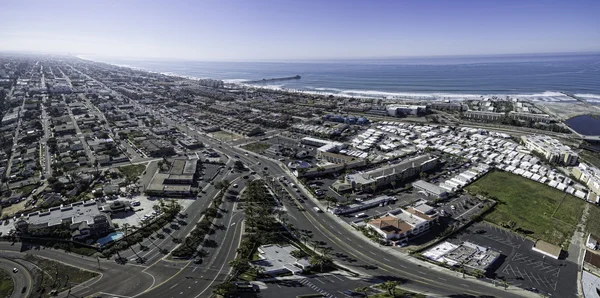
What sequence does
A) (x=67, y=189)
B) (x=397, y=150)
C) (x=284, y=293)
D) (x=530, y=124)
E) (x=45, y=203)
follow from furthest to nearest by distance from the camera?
(x=530, y=124) < (x=397, y=150) < (x=67, y=189) < (x=45, y=203) < (x=284, y=293)

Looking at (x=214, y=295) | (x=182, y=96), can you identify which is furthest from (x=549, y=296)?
(x=182, y=96)

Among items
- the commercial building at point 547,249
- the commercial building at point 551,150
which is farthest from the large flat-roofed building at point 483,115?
the commercial building at point 547,249

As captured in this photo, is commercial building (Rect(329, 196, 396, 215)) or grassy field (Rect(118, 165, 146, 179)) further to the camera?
grassy field (Rect(118, 165, 146, 179))

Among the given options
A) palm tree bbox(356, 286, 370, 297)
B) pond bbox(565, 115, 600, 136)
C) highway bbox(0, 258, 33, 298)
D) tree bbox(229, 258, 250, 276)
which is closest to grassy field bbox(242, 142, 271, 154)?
tree bbox(229, 258, 250, 276)

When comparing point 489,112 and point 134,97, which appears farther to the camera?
point 134,97

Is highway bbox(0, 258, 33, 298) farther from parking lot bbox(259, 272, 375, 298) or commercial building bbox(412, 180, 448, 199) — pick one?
commercial building bbox(412, 180, 448, 199)

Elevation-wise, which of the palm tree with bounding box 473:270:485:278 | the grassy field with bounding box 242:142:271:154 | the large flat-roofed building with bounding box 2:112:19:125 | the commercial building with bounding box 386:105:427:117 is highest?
the commercial building with bounding box 386:105:427:117

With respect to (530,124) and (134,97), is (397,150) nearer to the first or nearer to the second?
(530,124)
